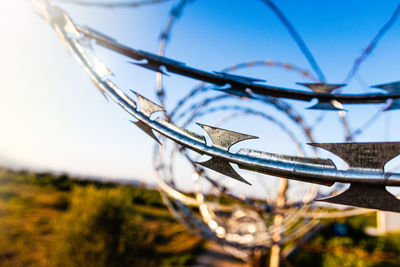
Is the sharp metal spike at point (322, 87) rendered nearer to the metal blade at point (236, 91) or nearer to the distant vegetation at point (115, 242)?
the metal blade at point (236, 91)

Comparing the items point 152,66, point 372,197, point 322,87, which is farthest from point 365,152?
point 152,66

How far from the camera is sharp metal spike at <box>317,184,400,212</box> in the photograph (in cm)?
92

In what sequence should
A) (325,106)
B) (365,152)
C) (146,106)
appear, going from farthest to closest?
(325,106), (146,106), (365,152)

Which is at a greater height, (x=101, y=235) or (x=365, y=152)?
(x=365, y=152)

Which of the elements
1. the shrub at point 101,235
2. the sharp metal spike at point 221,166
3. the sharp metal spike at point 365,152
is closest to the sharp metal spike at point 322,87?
the sharp metal spike at point 365,152

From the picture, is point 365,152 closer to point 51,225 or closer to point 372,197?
point 372,197

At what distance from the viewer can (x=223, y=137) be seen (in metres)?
1.06

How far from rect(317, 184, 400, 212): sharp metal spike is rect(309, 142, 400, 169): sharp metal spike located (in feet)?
0.27

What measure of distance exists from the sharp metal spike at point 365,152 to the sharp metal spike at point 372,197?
0.08 m

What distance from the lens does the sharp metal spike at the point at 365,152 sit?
88 centimetres

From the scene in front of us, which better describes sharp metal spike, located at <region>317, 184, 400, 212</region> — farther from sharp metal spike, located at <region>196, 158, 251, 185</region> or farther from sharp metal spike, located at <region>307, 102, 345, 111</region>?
sharp metal spike, located at <region>307, 102, 345, 111</region>

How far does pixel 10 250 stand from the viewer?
18.6 m

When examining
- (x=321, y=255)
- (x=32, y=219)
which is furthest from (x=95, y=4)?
(x=32, y=219)

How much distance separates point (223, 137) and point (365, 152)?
0.51m
